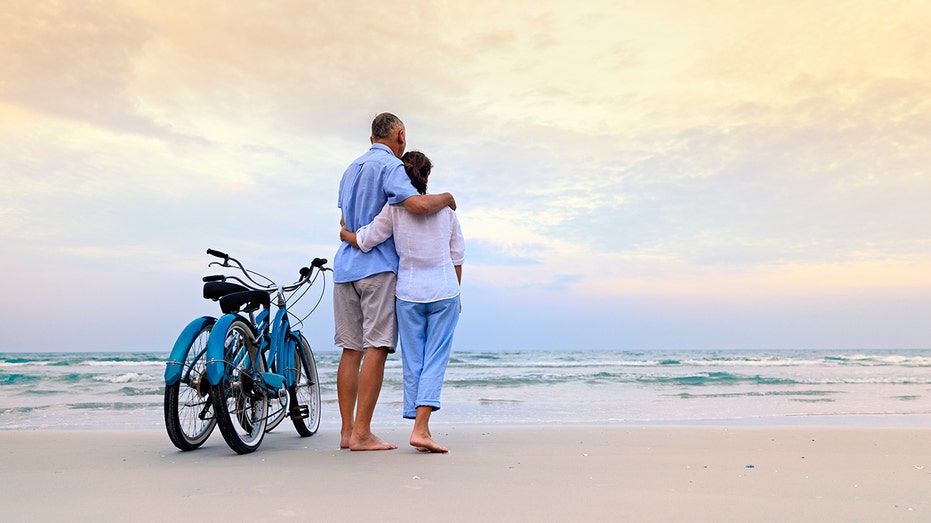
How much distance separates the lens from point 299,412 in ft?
13.8

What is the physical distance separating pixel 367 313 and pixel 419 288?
32cm

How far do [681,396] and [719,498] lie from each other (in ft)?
22.3

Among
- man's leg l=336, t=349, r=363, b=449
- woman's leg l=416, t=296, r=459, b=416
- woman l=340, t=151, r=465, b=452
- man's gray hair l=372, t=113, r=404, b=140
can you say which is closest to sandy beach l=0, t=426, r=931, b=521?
man's leg l=336, t=349, r=363, b=449

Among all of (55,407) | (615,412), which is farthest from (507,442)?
(55,407)

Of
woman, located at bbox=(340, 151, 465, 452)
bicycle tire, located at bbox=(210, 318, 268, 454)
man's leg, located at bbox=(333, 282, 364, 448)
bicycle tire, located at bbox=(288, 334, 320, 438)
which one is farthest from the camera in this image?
bicycle tire, located at bbox=(288, 334, 320, 438)

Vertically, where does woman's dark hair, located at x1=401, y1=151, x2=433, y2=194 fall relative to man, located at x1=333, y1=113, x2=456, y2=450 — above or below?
above

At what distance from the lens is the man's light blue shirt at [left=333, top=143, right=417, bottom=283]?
145 inches

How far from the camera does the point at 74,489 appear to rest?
277 cm

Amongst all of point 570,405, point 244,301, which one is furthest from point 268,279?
point 570,405

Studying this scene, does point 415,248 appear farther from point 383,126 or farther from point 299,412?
point 299,412

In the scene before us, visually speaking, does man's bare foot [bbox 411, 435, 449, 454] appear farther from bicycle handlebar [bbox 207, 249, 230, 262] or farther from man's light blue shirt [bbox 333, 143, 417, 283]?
bicycle handlebar [bbox 207, 249, 230, 262]

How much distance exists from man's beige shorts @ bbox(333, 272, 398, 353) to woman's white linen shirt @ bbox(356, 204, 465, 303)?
87 mm

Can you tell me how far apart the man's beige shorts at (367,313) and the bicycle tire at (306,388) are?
27.0 inches

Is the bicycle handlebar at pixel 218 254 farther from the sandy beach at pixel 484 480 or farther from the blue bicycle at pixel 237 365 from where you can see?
the sandy beach at pixel 484 480
